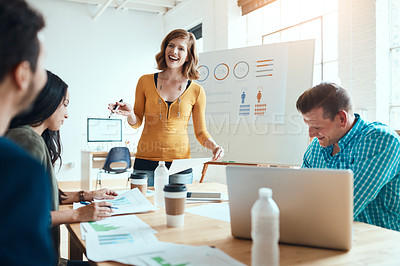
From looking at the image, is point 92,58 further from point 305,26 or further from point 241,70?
point 241,70

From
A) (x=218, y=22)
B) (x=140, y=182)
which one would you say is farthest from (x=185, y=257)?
(x=218, y=22)

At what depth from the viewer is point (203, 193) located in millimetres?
1557

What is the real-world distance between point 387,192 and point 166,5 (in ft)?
18.5

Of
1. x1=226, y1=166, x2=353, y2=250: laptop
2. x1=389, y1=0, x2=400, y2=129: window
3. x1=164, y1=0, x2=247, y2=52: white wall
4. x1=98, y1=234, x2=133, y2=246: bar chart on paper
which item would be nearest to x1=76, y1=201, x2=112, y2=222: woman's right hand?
x1=98, y1=234, x2=133, y2=246: bar chart on paper

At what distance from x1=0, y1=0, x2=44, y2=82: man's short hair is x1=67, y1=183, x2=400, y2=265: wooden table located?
0.46 metres

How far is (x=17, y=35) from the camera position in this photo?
0.53m

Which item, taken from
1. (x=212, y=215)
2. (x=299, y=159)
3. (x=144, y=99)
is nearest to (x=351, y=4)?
(x=299, y=159)

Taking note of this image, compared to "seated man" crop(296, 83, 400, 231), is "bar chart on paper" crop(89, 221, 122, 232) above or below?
below

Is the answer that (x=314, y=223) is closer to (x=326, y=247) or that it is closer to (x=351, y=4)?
(x=326, y=247)

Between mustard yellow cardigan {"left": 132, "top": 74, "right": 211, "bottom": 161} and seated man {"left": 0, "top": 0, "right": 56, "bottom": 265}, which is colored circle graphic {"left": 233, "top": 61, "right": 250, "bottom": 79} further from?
seated man {"left": 0, "top": 0, "right": 56, "bottom": 265}

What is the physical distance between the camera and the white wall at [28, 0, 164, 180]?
5.87 m

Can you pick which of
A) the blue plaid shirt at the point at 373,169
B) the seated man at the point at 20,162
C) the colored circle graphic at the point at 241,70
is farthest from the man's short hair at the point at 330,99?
the colored circle graphic at the point at 241,70

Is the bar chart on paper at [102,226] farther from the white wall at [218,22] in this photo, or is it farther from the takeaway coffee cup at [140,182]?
the white wall at [218,22]

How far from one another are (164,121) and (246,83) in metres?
1.22
